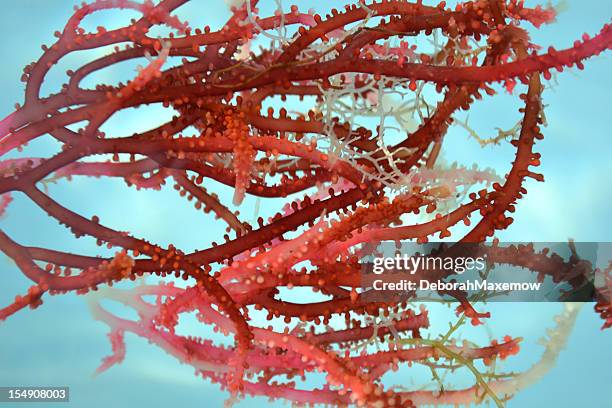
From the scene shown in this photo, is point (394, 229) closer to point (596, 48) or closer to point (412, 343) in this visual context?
point (412, 343)

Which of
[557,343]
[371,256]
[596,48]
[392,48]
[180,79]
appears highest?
[392,48]

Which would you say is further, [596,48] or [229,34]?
[229,34]

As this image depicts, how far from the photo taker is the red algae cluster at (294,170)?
1245mm

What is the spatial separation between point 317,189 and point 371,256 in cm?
19

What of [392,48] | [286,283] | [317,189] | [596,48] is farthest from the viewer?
[392,48]

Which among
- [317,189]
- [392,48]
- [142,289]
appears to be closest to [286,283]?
[317,189]

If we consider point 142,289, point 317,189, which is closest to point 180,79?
point 317,189

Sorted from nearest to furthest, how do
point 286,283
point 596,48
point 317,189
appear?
point 596,48
point 286,283
point 317,189

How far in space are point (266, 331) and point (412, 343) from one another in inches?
11.0

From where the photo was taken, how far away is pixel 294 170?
1.45 m

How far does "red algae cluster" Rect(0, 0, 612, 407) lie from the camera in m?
1.25

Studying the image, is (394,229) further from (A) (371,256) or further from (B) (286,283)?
(B) (286,283)

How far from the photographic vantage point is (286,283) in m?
1.30

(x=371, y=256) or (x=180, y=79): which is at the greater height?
(x=180, y=79)
